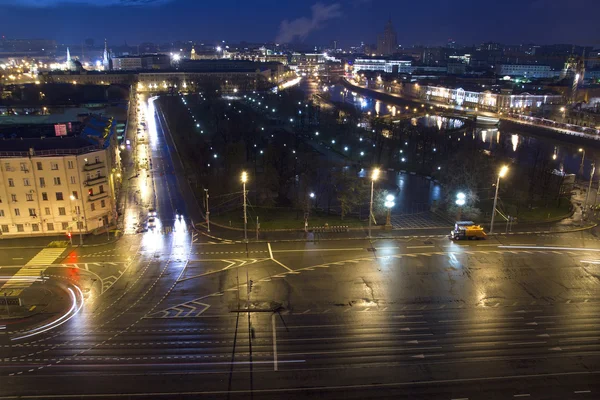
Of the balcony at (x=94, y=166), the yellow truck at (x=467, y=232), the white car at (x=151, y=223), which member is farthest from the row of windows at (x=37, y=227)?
the yellow truck at (x=467, y=232)

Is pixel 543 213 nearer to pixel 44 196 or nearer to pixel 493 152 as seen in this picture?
pixel 493 152

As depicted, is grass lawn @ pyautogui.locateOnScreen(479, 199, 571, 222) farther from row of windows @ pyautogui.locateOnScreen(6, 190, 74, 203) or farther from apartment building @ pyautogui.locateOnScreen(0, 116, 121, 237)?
row of windows @ pyautogui.locateOnScreen(6, 190, 74, 203)

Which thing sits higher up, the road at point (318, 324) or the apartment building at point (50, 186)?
the apartment building at point (50, 186)

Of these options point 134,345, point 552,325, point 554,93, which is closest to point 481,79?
point 554,93

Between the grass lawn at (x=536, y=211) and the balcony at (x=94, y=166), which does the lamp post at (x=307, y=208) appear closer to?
the grass lawn at (x=536, y=211)

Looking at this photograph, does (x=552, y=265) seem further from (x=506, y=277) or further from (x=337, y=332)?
(x=337, y=332)

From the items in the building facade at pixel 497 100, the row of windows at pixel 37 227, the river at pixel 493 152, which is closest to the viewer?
the row of windows at pixel 37 227

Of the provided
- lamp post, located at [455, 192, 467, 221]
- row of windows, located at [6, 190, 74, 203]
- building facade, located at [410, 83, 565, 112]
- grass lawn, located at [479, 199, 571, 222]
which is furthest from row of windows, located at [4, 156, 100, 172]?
building facade, located at [410, 83, 565, 112]
